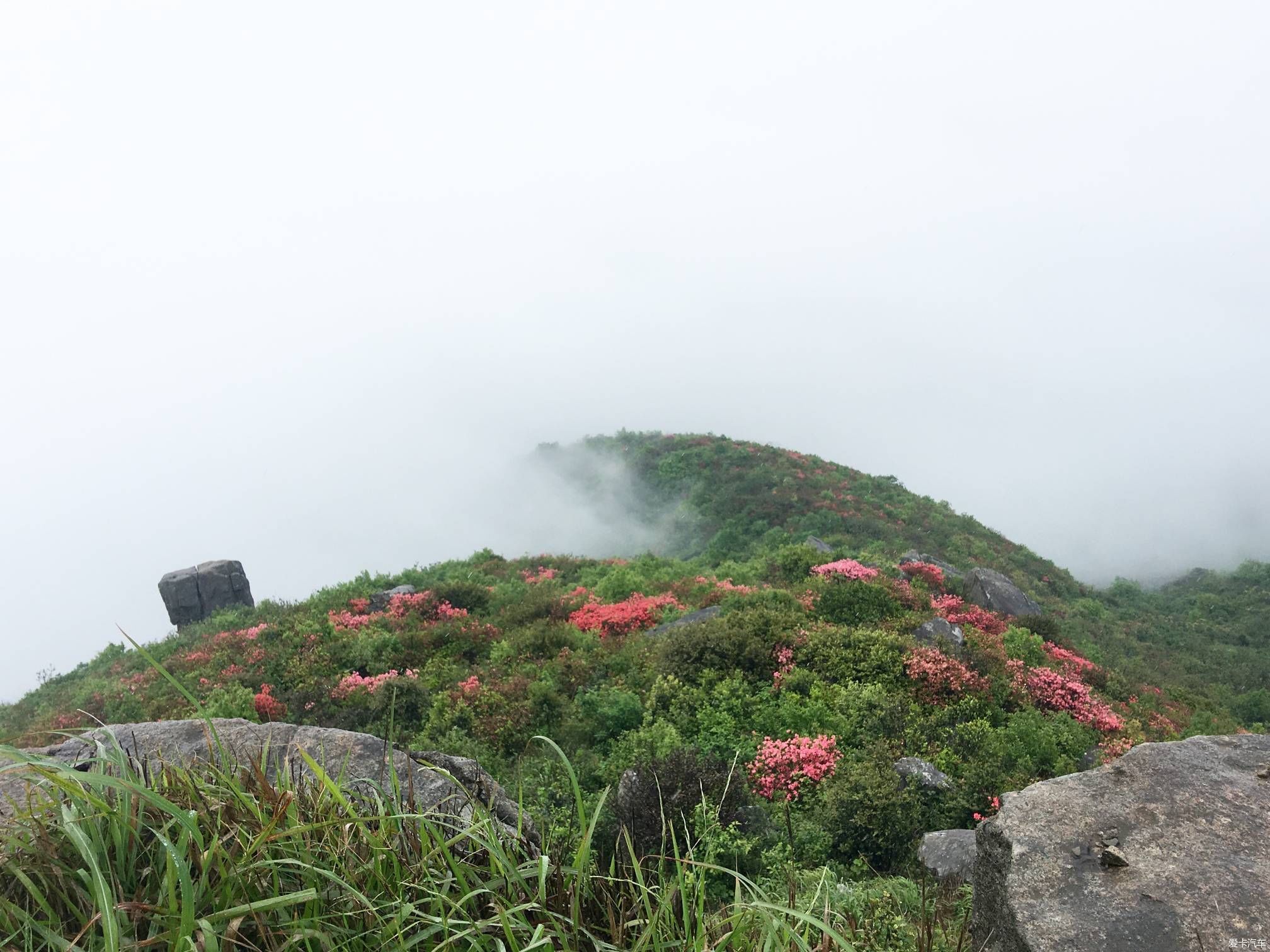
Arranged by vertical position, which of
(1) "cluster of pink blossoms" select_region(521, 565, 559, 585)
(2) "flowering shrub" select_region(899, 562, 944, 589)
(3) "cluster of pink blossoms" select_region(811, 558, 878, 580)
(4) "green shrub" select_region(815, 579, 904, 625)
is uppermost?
(1) "cluster of pink blossoms" select_region(521, 565, 559, 585)

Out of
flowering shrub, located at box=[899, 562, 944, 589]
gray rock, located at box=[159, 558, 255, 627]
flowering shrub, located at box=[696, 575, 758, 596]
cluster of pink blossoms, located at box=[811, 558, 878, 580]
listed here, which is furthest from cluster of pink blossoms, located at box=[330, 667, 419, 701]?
gray rock, located at box=[159, 558, 255, 627]

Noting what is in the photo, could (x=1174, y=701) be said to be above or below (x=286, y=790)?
below

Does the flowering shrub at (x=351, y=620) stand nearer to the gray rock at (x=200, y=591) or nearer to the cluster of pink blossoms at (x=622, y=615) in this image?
the cluster of pink blossoms at (x=622, y=615)

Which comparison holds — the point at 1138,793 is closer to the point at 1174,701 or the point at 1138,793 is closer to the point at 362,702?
the point at 362,702

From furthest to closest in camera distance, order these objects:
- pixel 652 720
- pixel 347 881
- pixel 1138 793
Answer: pixel 652 720 < pixel 1138 793 < pixel 347 881

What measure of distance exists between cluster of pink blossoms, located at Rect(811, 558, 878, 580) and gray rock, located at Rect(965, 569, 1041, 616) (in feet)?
10.0

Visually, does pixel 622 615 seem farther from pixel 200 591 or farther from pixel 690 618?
pixel 200 591

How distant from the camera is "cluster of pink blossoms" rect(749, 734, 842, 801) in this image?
7.77m

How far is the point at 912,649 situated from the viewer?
34.6 ft

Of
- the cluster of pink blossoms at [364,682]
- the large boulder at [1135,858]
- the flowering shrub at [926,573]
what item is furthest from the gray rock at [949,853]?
the flowering shrub at [926,573]

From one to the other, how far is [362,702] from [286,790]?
10316mm

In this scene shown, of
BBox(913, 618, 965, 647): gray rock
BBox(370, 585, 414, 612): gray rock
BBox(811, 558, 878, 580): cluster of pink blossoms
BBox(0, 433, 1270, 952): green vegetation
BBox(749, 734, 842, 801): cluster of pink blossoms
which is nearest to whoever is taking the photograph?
BBox(0, 433, 1270, 952): green vegetation

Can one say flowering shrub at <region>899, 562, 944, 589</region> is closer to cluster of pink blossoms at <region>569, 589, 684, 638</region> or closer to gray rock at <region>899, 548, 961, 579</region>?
gray rock at <region>899, 548, 961, 579</region>

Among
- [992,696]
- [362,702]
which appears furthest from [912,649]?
[362,702]
